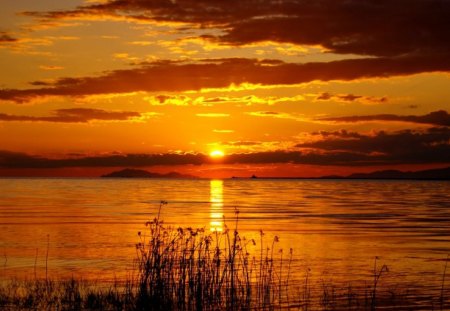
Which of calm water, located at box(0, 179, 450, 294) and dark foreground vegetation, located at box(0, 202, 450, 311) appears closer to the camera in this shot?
dark foreground vegetation, located at box(0, 202, 450, 311)

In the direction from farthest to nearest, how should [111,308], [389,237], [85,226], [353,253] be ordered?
[85,226]
[389,237]
[353,253]
[111,308]

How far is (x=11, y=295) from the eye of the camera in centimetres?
2145

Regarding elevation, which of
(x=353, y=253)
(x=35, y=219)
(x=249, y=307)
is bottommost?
(x=249, y=307)

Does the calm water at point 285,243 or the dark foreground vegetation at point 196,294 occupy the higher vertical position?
the calm water at point 285,243

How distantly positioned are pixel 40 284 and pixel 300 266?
42.7 ft

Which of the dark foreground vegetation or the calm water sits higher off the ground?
the calm water

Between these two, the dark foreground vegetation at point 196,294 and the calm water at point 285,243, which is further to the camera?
the calm water at point 285,243

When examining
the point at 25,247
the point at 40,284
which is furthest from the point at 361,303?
the point at 25,247

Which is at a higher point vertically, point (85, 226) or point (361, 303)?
point (85, 226)

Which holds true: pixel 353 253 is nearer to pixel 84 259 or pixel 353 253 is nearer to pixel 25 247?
pixel 84 259

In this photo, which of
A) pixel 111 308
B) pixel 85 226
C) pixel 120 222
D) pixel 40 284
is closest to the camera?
pixel 111 308

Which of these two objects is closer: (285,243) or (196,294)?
(196,294)

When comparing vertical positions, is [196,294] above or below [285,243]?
A: below

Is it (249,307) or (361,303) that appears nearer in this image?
(249,307)
